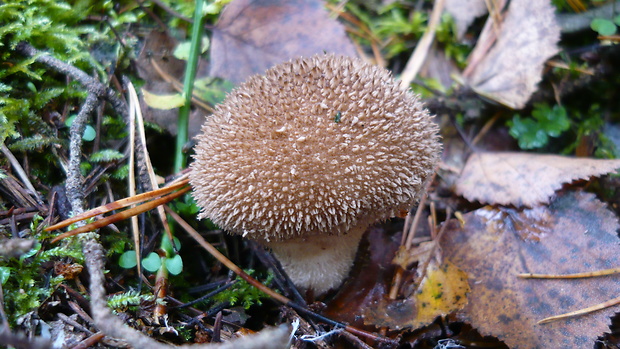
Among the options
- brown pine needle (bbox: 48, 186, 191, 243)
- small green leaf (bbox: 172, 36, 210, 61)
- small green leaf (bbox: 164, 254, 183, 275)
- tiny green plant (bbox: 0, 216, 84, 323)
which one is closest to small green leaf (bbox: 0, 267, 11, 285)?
tiny green plant (bbox: 0, 216, 84, 323)

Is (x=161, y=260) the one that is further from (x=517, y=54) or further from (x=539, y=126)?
(x=517, y=54)

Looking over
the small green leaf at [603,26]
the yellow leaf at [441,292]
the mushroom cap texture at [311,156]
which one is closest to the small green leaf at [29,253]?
the mushroom cap texture at [311,156]

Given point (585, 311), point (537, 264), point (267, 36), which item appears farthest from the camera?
point (267, 36)

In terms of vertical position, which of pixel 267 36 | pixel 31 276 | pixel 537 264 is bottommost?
pixel 537 264

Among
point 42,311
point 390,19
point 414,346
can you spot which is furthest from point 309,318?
point 390,19

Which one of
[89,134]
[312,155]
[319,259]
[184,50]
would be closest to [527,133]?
[319,259]

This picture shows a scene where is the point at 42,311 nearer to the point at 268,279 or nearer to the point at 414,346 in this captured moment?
the point at 268,279

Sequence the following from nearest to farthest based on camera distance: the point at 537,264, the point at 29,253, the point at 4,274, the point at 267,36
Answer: the point at 4,274
the point at 29,253
the point at 537,264
the point at 267,36
